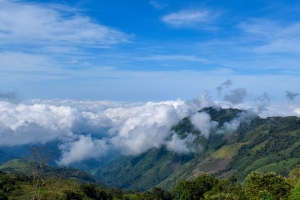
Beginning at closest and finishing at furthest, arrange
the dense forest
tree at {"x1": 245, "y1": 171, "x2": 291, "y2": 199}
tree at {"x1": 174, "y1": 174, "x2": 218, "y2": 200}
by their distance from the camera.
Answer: the dense forest, tree at {"x1": 245, "y1": 171, "x2": 291, "y2": 199}, tree at {"x1": 174, "y1": 174, "x2": 218, "y2": 200}

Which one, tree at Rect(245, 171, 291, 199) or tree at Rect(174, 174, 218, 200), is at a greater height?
tree at Rect(174, 174, 218, 200)

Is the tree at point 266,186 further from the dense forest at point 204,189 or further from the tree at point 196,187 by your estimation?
the tree at point 196,187

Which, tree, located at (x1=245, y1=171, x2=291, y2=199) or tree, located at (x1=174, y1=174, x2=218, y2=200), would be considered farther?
tree, located at (x1=174, y1=174, x2=218, y2=200)

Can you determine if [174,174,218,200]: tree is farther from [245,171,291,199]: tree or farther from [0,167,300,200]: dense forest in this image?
[245,171,291,199]: tree

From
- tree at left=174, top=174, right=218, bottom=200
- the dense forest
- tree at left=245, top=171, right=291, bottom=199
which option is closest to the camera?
the dense forest

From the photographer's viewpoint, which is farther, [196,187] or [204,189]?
[204,189]

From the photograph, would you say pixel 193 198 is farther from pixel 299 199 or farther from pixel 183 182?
pixel 299 199

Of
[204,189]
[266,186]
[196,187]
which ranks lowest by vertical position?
[266,186]

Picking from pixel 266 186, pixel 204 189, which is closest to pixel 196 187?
pixel 204 189

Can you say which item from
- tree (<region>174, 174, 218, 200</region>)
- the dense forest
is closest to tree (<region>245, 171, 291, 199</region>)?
the dense forest

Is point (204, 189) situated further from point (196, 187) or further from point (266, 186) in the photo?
point (266, 186)

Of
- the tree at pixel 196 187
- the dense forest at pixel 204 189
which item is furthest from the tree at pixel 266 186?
the tree at pixel 196 187

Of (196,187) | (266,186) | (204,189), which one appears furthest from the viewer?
(204,189)

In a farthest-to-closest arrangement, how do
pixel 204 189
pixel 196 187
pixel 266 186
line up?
pixel 204 189
pixel 196 187
pixel 266 186
